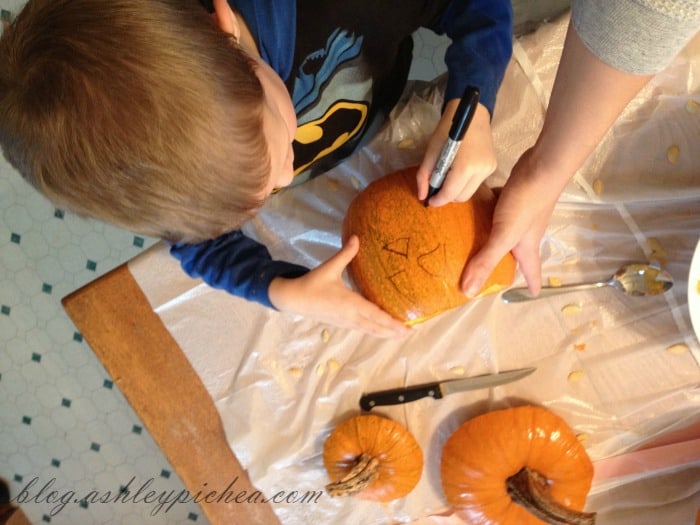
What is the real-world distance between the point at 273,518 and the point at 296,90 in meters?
0.53

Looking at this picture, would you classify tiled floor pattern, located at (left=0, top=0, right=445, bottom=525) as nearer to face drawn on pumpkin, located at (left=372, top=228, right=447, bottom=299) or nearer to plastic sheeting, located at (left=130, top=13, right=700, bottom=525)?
plastic sheeting, located at (left=130, top=13, right=700, bottom=525)

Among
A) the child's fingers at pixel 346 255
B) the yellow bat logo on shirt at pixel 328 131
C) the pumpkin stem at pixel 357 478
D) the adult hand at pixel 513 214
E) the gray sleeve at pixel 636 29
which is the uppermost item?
the yellow bat logo on shirt at pixel 328 131

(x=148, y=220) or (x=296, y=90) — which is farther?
(x=296, y=90)

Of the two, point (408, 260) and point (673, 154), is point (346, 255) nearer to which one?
point (408, 260)

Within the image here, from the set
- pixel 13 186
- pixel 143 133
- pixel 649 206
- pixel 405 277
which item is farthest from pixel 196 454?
pixel 13 186

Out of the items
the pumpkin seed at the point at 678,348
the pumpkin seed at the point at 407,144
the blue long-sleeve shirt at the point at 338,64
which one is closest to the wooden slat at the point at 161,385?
the blue long-sleeve shirt at the point at 338,64

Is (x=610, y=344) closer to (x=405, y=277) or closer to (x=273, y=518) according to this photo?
(x=405, y=277)

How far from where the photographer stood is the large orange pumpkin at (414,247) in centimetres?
50

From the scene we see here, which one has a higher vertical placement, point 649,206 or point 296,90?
point 296,90

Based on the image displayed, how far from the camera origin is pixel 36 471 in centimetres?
125

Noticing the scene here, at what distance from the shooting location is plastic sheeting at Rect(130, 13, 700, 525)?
619 mm

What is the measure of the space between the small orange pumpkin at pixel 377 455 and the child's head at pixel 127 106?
0.38 meters

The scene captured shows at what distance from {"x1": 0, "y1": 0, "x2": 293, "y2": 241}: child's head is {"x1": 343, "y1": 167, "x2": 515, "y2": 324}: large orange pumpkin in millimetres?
174

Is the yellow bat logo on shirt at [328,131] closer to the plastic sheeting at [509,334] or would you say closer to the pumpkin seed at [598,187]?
the plastic sheeting at [509,334]
